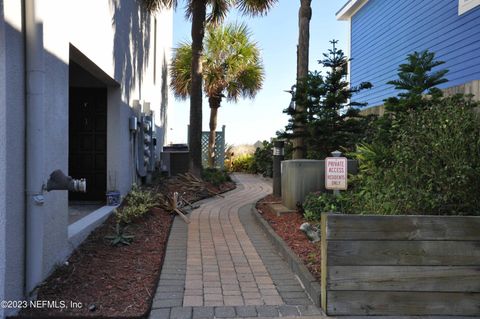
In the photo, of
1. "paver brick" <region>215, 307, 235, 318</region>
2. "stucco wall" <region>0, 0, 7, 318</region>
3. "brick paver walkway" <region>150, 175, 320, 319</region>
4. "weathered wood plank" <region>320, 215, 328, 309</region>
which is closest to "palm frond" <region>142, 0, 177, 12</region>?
"brick paver walkway" <region>150, 175, 320, 319</region>

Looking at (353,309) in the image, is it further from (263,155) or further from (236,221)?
(263,155)

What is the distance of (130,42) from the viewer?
9.34 m

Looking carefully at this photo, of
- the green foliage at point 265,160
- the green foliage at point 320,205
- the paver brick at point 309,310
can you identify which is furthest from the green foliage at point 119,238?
the green foliage at point 265,160

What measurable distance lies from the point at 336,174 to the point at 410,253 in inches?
68.5

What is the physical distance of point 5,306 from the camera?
Result: 3742mm

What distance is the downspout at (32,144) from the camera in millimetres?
4055

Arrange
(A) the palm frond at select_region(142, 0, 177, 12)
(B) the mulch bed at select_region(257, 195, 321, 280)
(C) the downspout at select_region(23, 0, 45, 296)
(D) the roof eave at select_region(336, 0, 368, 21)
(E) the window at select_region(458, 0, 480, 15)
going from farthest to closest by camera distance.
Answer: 1. (D) the roof eave at select_region(336, 0, 368, 21)
2. (A) the palm frond at select_region(142, 0, 177, 12)
3. (E) the window at select_region(458, 0, 480, 15)
4. (B) the mulch bed at select_region(257, 195, 321, 280)
5. (C) the downspout at select_region(23, 0, 45, 296)

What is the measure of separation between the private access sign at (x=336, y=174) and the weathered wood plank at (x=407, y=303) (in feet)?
5.87

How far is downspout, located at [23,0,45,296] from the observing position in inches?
160

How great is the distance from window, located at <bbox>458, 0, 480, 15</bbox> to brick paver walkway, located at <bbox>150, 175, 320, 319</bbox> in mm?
6107

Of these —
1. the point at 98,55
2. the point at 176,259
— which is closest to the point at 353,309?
the point at 176,259

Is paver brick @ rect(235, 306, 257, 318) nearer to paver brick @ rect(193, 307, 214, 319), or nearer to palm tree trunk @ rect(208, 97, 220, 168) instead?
paver brick @ rect(193, 307, 214, 319)

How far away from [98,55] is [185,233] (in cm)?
291

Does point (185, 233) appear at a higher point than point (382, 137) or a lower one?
lower
